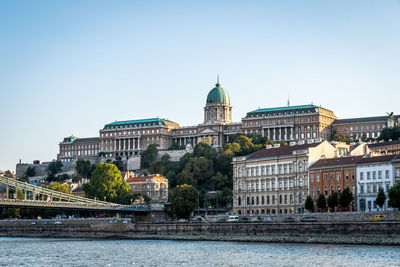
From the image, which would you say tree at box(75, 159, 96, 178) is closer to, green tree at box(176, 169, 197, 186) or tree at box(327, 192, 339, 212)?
green tree at box(176, 169, 197, 186)

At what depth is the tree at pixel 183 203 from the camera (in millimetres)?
101938

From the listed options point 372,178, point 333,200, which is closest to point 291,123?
point 372,178

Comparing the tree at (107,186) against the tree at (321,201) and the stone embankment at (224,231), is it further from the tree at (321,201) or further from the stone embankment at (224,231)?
the tree at (321,201)

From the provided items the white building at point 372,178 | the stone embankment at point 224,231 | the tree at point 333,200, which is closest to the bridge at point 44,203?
the stone embankment at point 224,231

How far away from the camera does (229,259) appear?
59.9 meters

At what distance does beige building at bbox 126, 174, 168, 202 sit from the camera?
155125 millimetres

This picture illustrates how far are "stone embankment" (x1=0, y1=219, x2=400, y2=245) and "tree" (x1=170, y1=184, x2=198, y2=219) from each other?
698 centimetres

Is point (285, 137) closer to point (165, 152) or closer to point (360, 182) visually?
point (165, 152)

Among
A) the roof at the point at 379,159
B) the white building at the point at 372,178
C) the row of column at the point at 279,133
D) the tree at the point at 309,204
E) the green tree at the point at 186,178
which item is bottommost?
the tree at the point at 309,204

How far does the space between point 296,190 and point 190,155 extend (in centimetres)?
6812

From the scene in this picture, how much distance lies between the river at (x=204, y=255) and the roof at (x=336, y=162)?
25621 mm

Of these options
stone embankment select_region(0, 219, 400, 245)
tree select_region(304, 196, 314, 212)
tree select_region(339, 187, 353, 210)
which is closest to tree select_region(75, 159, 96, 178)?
stone embankment select_region(0, 219, 400, 245)

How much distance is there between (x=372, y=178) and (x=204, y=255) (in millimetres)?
34994

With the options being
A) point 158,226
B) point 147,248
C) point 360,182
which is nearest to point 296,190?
point 360,182
